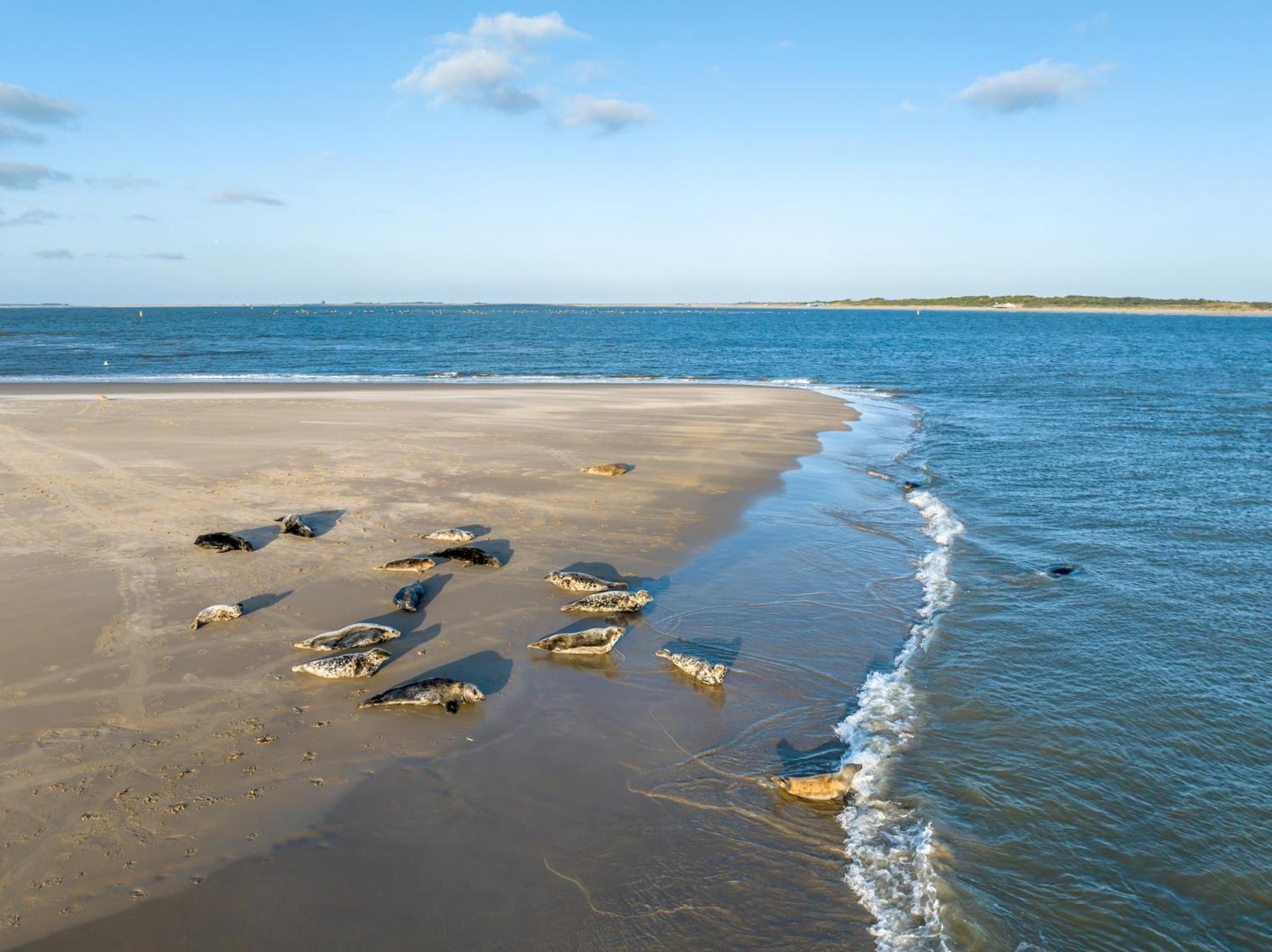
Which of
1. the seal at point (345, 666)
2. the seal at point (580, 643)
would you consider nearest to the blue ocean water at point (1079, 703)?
the seal at point (580, 643)

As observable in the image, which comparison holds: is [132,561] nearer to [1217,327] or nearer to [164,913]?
[164,913]

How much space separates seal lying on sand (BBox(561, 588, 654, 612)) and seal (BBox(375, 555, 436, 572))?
8.58ft

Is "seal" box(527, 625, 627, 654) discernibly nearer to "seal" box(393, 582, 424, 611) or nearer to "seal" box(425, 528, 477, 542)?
"seal" box(393, 582, 424, 611)

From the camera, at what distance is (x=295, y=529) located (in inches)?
511

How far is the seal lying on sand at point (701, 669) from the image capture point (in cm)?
866

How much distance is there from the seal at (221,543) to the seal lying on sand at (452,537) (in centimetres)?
300

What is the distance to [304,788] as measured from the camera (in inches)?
259

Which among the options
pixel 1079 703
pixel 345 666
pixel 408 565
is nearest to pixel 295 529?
pixel 408 565

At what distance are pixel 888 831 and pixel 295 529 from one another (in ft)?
35.3

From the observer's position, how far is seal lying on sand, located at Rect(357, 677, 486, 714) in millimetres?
7941

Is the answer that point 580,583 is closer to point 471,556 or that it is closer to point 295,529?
point 471,556

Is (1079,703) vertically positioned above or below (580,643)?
below

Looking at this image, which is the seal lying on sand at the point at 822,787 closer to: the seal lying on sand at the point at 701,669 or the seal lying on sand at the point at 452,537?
the seal lying on sand at the point at 701,669

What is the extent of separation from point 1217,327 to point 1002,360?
98.4 meters
